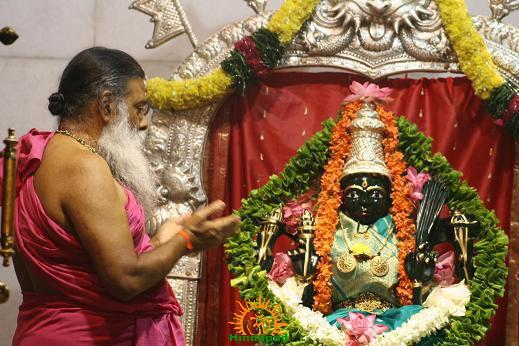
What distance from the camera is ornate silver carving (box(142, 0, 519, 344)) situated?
4.57 meters

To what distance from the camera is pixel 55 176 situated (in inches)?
94.7

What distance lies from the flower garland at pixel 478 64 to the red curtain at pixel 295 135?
201 mm

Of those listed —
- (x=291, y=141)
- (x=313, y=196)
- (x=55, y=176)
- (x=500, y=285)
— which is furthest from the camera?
(x=291, y=141)

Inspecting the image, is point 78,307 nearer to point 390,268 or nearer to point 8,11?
point 390,268

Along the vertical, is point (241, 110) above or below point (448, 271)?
above

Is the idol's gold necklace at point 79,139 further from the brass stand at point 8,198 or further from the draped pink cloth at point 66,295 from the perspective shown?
the brass stand at point 8,198

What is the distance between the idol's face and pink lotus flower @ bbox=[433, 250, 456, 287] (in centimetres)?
36

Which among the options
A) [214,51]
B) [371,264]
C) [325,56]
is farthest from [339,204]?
[214,51]

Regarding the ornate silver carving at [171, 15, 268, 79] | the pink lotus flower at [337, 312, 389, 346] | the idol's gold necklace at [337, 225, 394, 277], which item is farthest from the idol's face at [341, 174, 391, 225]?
the ornate silver carving at [171, 15, 268, 79]

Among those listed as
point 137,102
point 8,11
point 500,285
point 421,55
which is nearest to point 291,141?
point 421,55

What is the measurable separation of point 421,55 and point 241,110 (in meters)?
0.91

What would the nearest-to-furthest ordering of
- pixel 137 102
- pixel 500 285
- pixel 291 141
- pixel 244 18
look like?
pixel 137 102
pixel 500 285
pixel 291 141
pixel 244 18

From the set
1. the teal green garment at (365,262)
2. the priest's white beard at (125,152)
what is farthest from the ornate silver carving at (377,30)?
the priest's white beard at (125,152)

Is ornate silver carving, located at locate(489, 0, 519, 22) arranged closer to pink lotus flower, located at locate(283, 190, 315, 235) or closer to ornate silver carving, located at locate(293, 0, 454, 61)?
ornate silver carving, located at locate(293, 0, 454, 61)
